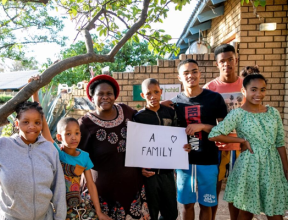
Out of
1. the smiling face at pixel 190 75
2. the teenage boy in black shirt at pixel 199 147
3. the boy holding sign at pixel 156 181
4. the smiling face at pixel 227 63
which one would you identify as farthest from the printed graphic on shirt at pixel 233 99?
the boy holding sign at pixel 156 181

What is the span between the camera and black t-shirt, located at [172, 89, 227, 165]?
2.42 metres

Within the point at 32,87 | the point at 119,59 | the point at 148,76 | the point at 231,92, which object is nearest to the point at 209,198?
the point at 231,92

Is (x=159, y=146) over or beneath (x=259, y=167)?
over

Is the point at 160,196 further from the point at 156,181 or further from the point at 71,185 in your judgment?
the point at 71,185

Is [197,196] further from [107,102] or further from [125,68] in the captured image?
[125,68]

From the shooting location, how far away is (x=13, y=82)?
30812mm

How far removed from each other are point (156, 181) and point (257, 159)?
942mm

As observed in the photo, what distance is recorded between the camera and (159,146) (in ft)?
8.18

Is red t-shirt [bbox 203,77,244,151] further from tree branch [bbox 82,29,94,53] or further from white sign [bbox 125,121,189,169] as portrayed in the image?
tree branch [bbox 82,29,94,53]

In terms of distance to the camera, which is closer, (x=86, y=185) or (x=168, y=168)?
(x=86, y=185)

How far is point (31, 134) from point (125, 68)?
38.1 feet

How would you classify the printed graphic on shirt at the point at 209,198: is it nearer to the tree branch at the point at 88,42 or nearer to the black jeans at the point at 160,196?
the black jeans at the point at 160,196

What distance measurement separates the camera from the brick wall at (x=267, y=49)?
4422 millimetres

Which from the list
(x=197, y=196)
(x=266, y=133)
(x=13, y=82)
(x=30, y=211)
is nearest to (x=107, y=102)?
(x=30, y=211)
